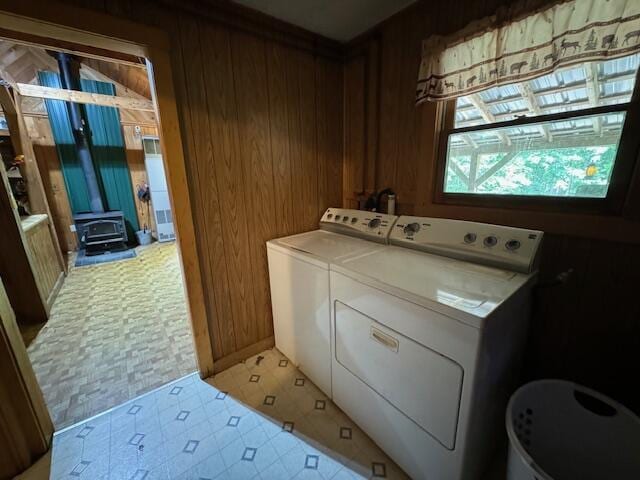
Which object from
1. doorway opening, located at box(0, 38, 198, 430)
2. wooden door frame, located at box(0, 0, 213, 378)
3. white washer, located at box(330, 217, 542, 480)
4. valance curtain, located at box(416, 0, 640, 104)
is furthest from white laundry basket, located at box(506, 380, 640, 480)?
doorway opening, located at box(0, 38, 198, 430)

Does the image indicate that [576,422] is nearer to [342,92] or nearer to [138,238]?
[342,92]

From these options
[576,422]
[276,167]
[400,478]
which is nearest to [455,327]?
[576,422]

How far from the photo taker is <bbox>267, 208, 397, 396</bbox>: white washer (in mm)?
1500

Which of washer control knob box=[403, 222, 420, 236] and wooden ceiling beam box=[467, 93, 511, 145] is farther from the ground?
wooden ceiling beam box=[467, 93, 511, 145]

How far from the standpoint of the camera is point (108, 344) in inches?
87.1

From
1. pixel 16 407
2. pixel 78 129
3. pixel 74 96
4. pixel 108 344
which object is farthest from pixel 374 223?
pixel 78 129

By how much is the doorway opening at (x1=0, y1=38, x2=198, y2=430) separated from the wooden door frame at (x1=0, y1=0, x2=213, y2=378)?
0.08 metres

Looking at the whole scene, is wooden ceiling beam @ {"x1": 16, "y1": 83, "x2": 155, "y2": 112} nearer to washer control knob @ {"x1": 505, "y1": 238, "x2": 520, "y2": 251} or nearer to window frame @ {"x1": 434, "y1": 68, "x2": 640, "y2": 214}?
window frame @ {"x1": 434, "y1": 68, "x2": 640, "y2": 214}

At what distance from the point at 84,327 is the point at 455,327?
3.16 metres

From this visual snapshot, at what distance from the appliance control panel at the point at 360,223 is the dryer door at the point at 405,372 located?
0.61 meters

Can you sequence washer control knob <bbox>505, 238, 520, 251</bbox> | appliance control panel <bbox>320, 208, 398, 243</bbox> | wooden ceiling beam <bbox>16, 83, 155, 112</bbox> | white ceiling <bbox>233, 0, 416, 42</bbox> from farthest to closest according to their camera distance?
wooden ceiling beam <bbox>16, 83, 155, 112</bbox>
appliance control panel <bbox>320, 208, 398, 243</bbox>
white ceiling <bbox>233, 0, 416, 42</bbox>
washer control knob <bbox>505, 238, 520, 251</bbox>

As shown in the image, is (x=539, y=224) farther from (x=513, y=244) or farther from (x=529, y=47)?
(x=529, y=47)

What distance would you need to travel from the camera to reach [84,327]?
8.06 feet

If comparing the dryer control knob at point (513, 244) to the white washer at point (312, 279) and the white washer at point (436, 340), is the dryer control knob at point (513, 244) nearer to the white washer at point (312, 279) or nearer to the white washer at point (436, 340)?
the white washer at point (436, 340)
